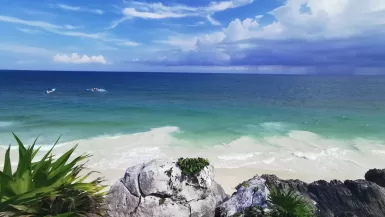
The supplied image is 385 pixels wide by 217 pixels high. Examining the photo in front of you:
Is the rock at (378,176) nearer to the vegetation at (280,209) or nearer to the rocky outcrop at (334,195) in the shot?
the rocky outcrop at (334,195)

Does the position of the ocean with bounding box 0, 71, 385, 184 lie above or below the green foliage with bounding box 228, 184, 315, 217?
below

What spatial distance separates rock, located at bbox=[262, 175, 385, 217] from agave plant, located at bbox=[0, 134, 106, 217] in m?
5.86

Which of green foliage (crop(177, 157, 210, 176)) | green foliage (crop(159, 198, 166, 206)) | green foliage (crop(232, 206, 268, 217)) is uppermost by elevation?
green foliage (crop(177, 157, 210, 176))

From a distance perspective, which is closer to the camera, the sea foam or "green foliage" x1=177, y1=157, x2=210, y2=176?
"green foliage" x1=177, y1=157, x2=210, y2=176

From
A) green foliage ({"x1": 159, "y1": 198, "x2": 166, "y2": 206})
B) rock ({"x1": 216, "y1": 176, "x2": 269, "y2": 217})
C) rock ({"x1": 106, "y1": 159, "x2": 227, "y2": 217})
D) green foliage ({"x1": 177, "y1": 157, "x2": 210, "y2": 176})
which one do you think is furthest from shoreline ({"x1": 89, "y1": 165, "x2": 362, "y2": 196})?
green foliage ({"x1": 159, "y1": 198, "x2": 166, "y2": 206})

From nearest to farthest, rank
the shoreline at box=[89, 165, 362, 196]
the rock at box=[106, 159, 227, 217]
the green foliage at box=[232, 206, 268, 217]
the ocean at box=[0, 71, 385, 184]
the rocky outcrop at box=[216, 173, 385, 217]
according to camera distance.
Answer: the green foliage at box=[232, 206, 268, 217]
the rock at box=[106, 159, 227, 217]
the rocky outcrop at box=[216, 173, 385, 217]
the shoreline at box=[89, 165, 362, 196]
the ocean at box=[0, 71, 385, 184]

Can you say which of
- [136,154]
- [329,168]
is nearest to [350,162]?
[329,168]

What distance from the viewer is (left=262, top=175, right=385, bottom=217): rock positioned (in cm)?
926

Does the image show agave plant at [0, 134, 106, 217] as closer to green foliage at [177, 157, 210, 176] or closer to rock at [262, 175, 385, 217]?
green foliage at [177, 157, 210, 176]

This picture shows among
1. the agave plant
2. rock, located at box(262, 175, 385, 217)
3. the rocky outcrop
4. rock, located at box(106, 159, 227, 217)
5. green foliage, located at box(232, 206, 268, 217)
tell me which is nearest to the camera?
the agave plant

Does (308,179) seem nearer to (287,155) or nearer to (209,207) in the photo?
(287,155)

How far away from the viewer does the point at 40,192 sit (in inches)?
208

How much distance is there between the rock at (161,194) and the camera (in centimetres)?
800

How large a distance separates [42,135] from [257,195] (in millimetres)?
22381
